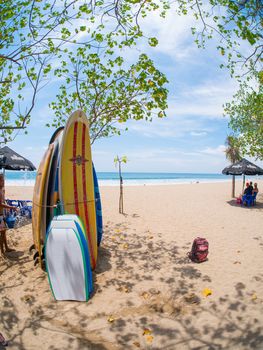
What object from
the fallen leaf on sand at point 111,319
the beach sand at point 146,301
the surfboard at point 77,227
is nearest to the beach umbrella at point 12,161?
the beach sand at point 146,301

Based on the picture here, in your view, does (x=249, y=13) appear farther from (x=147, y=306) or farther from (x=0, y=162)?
(x=0, y=162)

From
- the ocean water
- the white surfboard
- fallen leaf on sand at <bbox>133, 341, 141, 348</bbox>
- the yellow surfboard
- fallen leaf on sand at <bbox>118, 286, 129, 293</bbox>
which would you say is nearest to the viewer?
fallen leaf on sand at <bbox>133, 341, 141, 348</bbox>

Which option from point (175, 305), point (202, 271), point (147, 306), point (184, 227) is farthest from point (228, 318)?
point (184, 227)

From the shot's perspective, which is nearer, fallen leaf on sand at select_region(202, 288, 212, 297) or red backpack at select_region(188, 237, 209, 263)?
fallen leaf on sand at select_region(202, 288, 212, 297)

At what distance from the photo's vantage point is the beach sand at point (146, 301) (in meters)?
4.30

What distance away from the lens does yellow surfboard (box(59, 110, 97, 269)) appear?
6660mm

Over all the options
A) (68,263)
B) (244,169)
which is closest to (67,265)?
(68,263)

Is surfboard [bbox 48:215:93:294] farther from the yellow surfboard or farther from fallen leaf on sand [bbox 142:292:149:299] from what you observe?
fallen leaf on sand [bbox 142:292:149:299]

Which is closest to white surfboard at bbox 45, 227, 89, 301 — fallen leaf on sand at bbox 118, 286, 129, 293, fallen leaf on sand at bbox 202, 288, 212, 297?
fallen leaf on sand at bbox 118, 286, 129, 293

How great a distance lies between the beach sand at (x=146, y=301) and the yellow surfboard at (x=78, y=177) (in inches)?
47.2

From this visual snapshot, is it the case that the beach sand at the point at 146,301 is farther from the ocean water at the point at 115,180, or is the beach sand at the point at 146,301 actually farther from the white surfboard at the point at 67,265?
the ocean water at the point at 115,180

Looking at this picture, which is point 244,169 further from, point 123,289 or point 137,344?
point 137,344

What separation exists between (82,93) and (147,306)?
8210 millimetres

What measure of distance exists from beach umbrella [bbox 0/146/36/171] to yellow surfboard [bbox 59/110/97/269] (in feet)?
20.4
